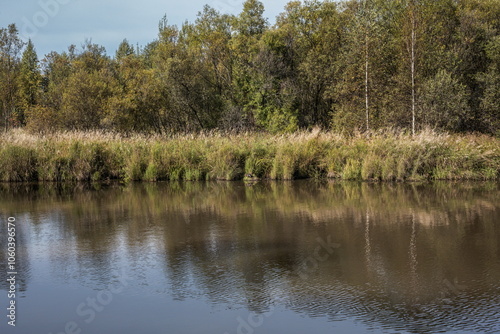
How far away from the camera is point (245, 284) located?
699cm

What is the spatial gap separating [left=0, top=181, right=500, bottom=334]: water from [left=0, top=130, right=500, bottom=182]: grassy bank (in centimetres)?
586

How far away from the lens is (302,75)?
3997 centimetres

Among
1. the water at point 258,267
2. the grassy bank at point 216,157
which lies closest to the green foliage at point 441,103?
the grassy bank at point 216,157

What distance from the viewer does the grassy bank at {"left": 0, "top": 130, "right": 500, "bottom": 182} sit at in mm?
19750

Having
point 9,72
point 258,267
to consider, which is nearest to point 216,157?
point 258,267

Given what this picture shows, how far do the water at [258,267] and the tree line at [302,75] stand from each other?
18850mm

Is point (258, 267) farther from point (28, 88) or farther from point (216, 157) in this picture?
point (28, 88)

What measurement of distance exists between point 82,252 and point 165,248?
1.34m

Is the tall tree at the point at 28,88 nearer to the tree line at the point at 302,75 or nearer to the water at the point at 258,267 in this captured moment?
the tree line at the point at 302,75

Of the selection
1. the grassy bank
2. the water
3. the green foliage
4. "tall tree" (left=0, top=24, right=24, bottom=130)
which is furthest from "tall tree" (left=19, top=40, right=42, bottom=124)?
the water

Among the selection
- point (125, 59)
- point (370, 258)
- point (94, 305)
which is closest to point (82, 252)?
point (94, 305)

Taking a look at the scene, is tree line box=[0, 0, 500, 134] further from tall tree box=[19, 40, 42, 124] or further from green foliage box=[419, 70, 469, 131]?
tall tree box=[19, 40, 42, 124]

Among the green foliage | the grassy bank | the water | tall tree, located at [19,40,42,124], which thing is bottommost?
the water

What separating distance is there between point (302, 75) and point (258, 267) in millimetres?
33412
